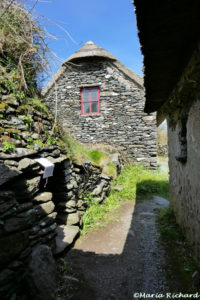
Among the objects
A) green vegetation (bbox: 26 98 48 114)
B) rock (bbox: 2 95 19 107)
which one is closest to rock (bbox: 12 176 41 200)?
rock (bbox: 2 95 19 107)

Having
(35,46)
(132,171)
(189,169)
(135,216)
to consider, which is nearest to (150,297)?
(189,169)

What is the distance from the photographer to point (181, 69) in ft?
7.36

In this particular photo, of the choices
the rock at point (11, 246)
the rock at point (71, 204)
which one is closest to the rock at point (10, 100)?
the rock at point (11, 246)

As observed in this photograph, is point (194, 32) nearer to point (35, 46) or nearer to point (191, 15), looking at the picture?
point (191, 15)

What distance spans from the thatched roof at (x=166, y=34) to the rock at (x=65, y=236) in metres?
3.30

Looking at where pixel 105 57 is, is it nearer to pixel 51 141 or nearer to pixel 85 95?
pixel 85 95

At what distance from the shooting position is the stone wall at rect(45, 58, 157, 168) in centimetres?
928

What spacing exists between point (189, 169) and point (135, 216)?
2.91m

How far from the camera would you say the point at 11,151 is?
9.18 ft

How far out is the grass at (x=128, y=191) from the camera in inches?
200

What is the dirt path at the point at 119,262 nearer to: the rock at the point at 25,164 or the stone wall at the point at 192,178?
the stone wall at the point at 192,178

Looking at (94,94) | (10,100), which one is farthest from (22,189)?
(94,94)

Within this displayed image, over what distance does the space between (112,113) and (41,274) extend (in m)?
8.06

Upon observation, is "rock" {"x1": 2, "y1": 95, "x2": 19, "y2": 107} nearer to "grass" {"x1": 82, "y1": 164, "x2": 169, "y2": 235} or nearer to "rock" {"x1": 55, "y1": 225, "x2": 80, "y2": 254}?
"rock" {"x1": 55, "y1": 225, "x2": 80, "y2": 254}
